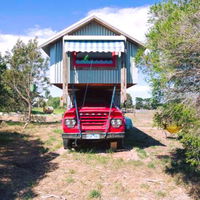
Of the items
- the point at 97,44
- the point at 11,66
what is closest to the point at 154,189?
the point at 97,44

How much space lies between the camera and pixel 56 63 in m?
12.8

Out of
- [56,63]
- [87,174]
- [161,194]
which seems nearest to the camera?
[161,194]

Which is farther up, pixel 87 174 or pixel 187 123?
pixel 187 123

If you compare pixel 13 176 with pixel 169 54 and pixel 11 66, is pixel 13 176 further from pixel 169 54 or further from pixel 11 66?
pixel 11 66

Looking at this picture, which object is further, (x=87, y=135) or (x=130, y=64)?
(x=130, y=64)

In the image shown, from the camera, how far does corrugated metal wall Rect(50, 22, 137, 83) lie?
486 inches

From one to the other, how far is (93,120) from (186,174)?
11.4ft

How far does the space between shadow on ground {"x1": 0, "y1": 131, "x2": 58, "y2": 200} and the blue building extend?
3.63 meters

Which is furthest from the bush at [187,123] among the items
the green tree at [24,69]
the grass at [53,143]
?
the green tree at [24,69]

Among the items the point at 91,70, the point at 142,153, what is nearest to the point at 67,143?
the point at 142,153

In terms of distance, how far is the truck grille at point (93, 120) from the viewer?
8.51 m

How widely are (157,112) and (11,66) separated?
47.7 ft

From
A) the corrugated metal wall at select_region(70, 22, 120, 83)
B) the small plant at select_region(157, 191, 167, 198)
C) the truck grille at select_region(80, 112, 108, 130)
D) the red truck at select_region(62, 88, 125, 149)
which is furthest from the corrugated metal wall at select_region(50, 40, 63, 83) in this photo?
the small plant at select_region(157, 191, 167, 198)

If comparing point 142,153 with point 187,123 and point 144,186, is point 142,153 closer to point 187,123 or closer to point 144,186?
point 144,186
